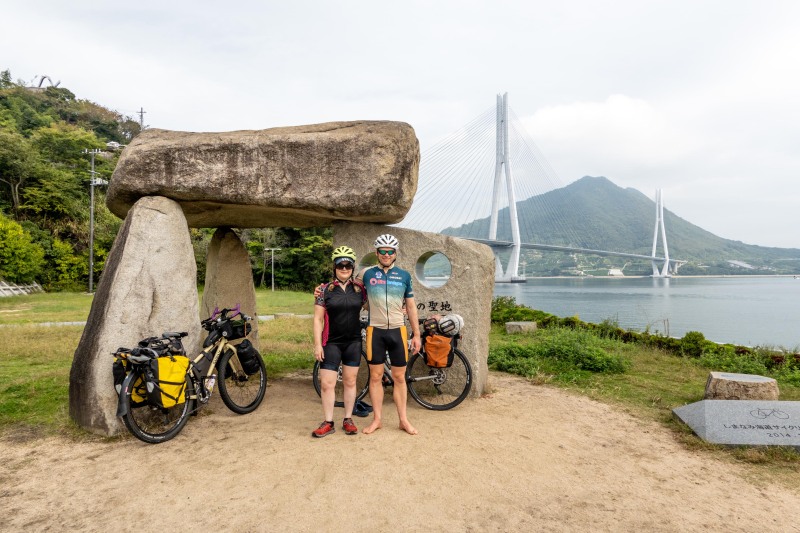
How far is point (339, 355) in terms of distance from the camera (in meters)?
3.44

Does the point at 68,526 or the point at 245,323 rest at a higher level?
the point at 245,323

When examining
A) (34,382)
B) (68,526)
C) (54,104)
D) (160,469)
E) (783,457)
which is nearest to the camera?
(68,526)

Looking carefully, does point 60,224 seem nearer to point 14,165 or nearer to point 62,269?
point 62,269

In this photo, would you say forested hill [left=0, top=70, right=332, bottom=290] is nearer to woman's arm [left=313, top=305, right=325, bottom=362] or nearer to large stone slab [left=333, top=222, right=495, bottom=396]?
large stone slab [left=333, top=222, right=495, bottom=396]

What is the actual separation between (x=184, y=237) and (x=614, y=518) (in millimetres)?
3767

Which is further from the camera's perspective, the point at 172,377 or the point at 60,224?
the point at 60,224

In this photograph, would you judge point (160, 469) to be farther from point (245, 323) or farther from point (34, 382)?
point (34, 382)

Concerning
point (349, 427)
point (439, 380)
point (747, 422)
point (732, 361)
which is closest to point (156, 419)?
point (349, 427)

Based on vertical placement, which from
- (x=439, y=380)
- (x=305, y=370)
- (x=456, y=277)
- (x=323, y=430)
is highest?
(x=456, y=277)

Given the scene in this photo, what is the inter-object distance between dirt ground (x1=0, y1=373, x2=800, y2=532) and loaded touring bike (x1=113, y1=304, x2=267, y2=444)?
159 mm

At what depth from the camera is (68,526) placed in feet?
7.82

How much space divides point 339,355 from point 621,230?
68532 mm

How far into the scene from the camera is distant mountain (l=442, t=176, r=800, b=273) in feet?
135

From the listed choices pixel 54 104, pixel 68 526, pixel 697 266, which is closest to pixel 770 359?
pixel 68 526
